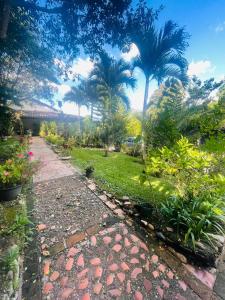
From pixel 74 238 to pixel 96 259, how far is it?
0.57 meters

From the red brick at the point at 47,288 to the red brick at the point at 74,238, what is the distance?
1.91ft

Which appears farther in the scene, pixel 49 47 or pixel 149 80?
pixel 149 80

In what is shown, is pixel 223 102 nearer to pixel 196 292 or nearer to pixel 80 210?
pixel 196 292

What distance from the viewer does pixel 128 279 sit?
6.44ft

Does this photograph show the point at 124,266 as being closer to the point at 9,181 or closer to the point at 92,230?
the point at 92,230

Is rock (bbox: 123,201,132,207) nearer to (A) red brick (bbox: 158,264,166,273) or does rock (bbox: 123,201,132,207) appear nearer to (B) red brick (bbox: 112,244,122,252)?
(B) red brick (bbox: 112,244,122,252)

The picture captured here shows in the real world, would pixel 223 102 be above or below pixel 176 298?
above

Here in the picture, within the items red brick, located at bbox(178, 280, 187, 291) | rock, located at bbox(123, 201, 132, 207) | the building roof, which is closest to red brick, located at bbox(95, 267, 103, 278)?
red brick, located at bbox(178, 280, 187, 291)

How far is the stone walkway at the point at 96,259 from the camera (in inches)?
71.3

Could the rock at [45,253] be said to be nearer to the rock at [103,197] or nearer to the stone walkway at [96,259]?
the stone walkway at [96,259]

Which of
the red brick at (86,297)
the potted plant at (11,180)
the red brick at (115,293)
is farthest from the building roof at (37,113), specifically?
the red brick at (115,293)

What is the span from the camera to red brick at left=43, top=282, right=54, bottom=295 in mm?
1740

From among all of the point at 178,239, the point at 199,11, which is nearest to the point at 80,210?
the point at 178,239

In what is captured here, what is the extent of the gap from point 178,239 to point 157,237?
36 cm
